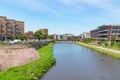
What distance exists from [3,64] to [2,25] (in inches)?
3625

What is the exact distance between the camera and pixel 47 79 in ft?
104

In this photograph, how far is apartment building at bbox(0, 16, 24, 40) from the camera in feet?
397

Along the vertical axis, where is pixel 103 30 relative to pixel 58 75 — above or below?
above

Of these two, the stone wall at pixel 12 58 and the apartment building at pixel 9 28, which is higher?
the apartment building at pixel 9 28

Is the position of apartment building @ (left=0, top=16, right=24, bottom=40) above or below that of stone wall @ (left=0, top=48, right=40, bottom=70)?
above

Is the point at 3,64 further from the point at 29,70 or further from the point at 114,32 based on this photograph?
the point at 114,32

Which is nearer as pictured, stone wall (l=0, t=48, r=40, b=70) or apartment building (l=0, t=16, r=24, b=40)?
stone wall (l=0, t=48, r=40, b=70)

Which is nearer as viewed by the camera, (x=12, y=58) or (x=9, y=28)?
(x=12, y=58)

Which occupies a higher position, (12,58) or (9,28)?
(9,28)

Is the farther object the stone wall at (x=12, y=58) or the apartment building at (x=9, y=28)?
the apartment building at (x=9, y=28)

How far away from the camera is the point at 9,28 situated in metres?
130

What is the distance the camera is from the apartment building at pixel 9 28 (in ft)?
397

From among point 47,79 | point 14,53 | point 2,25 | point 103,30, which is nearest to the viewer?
point 47,79

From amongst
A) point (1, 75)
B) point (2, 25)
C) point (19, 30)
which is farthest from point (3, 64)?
point (19, 30)
